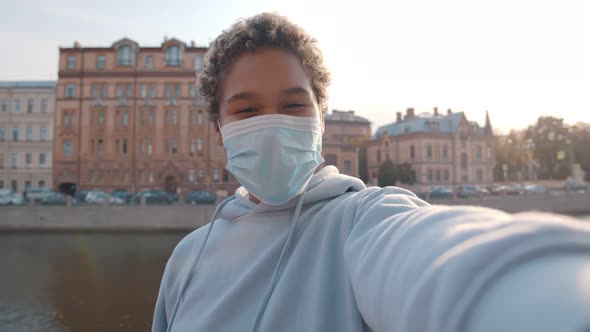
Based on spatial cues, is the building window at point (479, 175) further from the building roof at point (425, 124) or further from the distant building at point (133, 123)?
the distant building at point (133, 123)

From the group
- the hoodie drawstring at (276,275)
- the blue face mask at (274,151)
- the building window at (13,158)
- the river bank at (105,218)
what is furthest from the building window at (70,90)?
the hoodie drawstring at (276,275)

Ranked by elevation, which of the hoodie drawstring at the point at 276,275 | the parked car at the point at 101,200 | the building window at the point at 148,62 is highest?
the building window at the point at 148,62

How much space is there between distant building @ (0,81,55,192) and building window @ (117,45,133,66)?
7.84m

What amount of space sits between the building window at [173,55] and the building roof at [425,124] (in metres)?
26.5

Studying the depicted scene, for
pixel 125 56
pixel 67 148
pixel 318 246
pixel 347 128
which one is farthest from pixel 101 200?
pixel 347 128

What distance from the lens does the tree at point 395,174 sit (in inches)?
1679

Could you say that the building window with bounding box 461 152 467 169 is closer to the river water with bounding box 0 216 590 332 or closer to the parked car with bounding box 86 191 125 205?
the river water with bounding box 0 216 590 332

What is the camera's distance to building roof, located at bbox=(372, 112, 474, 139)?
4809cm

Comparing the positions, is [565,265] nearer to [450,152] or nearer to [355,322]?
[355,322]

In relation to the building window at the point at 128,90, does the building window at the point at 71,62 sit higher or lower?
higher

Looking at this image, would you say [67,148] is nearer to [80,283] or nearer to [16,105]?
[16,105]

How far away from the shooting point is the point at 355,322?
3.16 feet

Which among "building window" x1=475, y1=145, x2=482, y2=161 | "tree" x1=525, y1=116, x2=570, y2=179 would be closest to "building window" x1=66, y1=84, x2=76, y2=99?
"building window" x1=475, y1=145, x2=482, y2=161

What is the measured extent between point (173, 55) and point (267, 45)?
41694 millimetres
